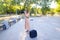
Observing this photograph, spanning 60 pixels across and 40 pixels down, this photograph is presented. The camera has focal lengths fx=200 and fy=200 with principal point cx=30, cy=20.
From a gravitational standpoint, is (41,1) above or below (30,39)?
above

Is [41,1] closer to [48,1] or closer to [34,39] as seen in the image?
[48,1]

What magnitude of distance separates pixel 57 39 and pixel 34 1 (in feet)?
7.37

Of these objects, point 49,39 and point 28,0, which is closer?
point 28,0

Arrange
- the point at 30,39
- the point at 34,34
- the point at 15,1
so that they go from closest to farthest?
the point at 15,1 → the point at 30,39 → the point at 34,34

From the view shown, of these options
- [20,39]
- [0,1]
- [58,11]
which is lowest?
[58,11]

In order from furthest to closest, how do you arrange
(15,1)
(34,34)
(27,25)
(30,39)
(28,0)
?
(27,25) < (34,34) < (30,39) < (15,1) < (28,0)

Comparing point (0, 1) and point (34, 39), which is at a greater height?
point (0, 1)

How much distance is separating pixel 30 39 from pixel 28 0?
2.01 meters

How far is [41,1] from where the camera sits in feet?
19.5

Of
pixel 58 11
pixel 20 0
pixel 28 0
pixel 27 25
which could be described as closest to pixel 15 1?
pixel 20 0

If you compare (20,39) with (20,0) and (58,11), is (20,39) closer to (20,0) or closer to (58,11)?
(20,0)

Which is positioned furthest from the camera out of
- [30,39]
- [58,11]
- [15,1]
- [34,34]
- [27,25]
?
[58,11]

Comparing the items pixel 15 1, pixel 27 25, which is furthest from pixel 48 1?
pixel 27 25

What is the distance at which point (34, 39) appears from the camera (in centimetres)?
745
